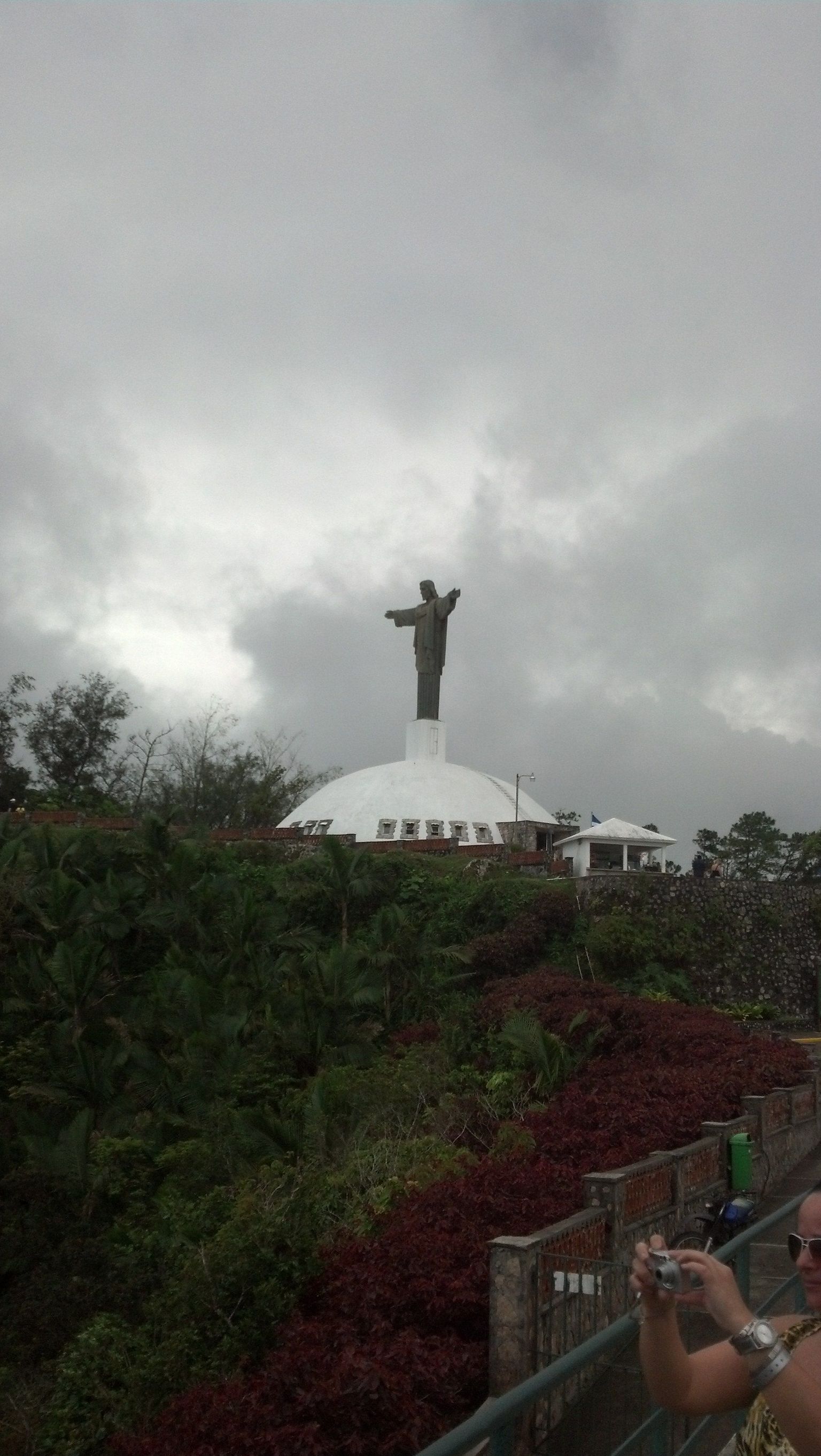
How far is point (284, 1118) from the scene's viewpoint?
47.9ft

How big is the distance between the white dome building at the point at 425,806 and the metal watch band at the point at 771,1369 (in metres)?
25.2

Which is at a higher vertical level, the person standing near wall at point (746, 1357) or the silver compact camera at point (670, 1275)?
the silver compact camera at point (670, 1275)

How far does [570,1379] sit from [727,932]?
18634 mm

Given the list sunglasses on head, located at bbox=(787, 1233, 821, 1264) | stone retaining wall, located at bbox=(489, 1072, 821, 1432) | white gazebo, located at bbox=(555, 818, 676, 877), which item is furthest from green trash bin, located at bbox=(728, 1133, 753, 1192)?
white gazebo, located at bbox=(555, 818, 676, 877)

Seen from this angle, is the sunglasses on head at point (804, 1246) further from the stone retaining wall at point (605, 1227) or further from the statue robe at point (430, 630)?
the statue robe at point (430, 630)

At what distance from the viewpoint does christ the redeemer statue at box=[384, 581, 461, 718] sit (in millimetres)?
31078

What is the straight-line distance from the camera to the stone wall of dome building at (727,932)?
2020cm

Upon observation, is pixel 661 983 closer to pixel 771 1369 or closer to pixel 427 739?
pixel 427 739

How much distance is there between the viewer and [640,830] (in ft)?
82.8

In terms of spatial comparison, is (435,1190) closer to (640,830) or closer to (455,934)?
(455,934)

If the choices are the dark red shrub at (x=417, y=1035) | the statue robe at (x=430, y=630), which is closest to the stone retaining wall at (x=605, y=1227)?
the dark red shrub at (x=417, y=1035)

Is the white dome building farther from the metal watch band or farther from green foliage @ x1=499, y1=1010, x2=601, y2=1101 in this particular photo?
the metal watch band

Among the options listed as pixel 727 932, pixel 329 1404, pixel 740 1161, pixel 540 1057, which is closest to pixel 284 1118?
pixel 540 1057

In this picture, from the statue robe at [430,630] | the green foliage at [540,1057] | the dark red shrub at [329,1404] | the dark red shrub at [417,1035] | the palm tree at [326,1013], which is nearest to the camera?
the dark red shrub at [329,1404]
